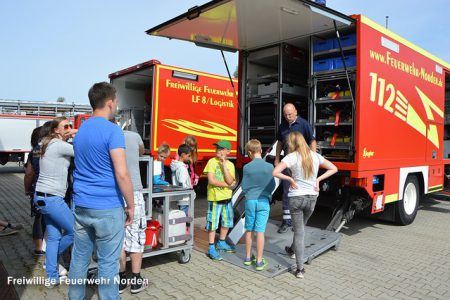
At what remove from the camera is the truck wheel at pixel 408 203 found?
20.6ft

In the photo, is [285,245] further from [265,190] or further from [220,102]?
[220,102]

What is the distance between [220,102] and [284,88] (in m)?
3.18

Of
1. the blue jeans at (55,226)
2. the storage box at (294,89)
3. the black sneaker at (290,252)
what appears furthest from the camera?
the storage box at (294,89)

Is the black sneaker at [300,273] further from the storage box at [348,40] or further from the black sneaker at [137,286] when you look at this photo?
the storage box at [348,40]

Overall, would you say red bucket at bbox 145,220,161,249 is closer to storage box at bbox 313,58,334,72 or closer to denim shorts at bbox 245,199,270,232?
denim shorts at bbox 245,199,270,232

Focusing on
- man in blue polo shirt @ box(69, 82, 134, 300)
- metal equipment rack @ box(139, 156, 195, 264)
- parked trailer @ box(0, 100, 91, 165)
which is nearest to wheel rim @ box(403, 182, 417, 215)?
metal equipment rack @ box(139, 156, 195, 264)

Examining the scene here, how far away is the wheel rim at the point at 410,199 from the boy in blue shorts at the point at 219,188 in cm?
375

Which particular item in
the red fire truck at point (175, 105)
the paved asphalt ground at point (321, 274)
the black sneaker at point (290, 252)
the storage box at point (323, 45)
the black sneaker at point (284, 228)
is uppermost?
the storage box at point (323, 45)

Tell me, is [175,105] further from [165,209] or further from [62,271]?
[62,271]

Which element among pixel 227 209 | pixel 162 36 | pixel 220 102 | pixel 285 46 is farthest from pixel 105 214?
pixel 220 102

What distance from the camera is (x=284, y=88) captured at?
613 cm

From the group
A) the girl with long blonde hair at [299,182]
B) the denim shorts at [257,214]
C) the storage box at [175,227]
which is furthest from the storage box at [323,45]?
the storage box at [175,227]

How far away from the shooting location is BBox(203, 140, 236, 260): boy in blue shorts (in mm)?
4250

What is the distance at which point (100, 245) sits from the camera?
252 centimetres
